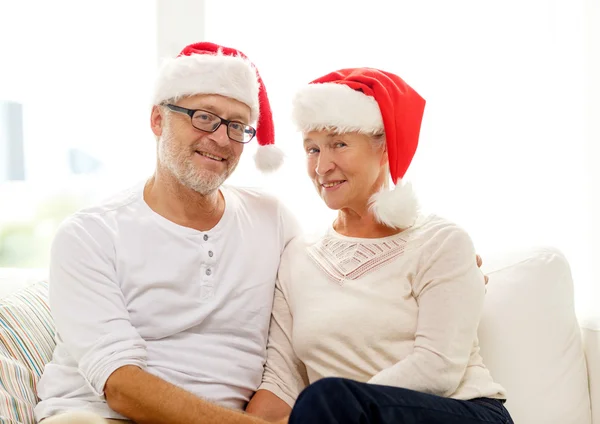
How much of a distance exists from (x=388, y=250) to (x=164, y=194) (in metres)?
0.70

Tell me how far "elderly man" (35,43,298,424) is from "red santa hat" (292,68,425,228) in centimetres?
25

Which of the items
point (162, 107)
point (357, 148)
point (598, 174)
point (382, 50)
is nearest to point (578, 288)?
point (598, 174)

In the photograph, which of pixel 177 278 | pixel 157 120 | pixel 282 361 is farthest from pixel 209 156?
pixel 282 361

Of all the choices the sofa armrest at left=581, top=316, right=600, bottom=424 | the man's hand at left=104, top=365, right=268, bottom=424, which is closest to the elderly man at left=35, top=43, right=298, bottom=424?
the man's hand at left=104, top=365, right=268, bottom=424

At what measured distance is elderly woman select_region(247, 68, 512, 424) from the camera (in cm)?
181

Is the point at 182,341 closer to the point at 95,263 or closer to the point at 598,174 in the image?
the point at 95,263

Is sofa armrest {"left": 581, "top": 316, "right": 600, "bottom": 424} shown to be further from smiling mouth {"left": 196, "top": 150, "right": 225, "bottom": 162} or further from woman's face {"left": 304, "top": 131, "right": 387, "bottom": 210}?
smiling mouth {"left": 196, "top": 150, "right": 225, "bottom": 162}

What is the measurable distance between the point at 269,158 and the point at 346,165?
1.22 ft

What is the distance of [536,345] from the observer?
217 cm

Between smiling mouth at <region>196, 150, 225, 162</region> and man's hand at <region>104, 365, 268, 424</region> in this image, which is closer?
man's hand at <region>104, 365, 268, 424</region>

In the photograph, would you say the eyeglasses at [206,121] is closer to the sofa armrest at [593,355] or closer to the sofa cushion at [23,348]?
the sofa cushion at [23,348]

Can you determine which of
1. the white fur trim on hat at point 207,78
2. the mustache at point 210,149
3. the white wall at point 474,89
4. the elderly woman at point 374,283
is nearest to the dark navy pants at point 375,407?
the elderly woman at point 374,283

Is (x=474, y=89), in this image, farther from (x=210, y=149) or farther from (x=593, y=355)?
(x=210, y=149)

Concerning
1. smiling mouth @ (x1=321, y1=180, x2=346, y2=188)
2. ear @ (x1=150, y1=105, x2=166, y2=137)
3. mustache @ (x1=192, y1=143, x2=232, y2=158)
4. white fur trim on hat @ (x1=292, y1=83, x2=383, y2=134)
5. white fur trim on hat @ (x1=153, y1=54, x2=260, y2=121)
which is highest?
white fur trim on hat @ (x1=153, y1=54, x2=260, y2=121)
